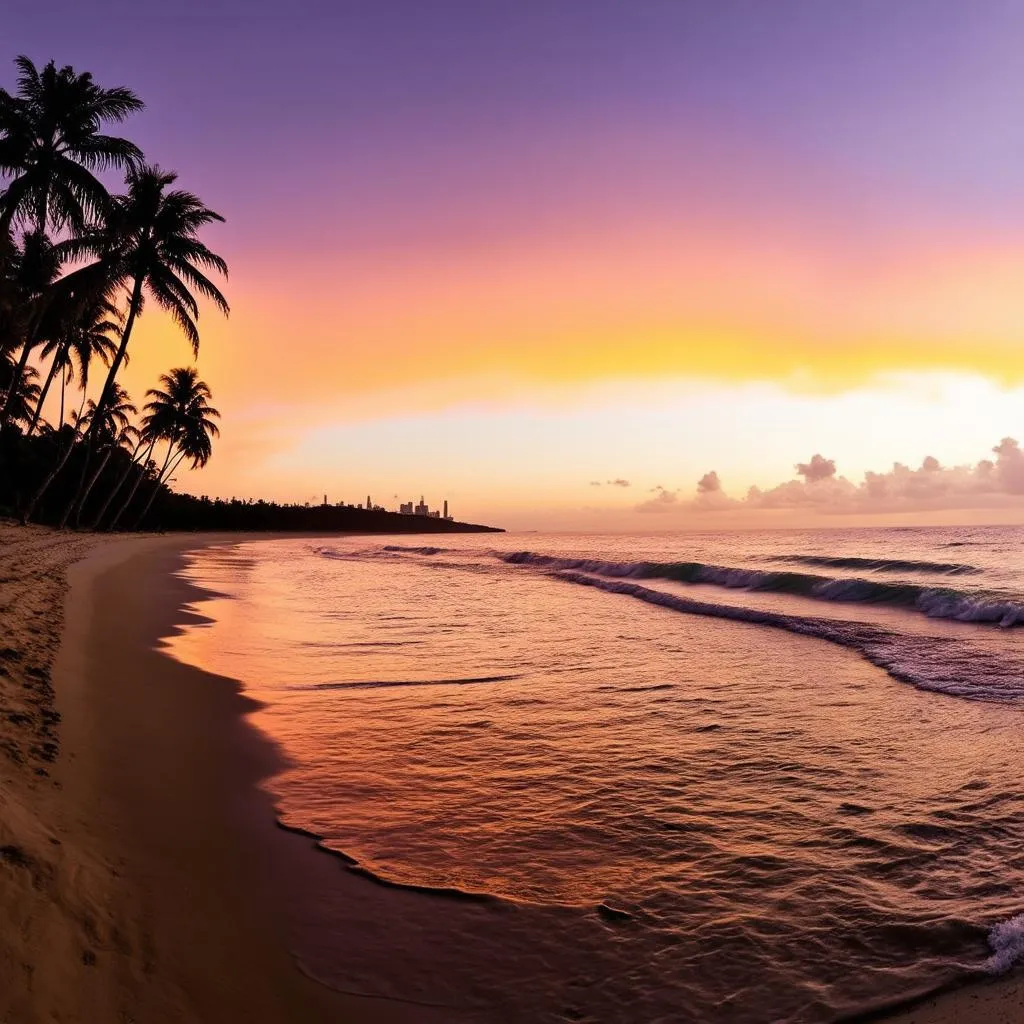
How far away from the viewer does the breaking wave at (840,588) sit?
54.3ft

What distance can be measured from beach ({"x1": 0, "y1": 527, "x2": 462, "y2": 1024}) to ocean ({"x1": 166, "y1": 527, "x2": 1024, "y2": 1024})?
268mm

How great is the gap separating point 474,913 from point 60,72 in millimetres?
27690

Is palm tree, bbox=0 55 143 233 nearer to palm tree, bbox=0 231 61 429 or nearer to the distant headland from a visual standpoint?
palm tree, bbox=0 231 61 429

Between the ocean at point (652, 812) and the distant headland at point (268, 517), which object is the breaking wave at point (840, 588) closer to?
the ocean at point (652, 812)

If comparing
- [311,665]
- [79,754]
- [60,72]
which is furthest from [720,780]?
[60,72]

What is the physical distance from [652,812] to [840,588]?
19.6 meters

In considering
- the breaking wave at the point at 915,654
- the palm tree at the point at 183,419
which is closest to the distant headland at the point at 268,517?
the palm tree at the point at 183,419

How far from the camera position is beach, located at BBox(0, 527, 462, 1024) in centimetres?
289

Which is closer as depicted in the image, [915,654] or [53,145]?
[915,654]

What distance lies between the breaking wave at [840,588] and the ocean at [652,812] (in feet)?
14.6

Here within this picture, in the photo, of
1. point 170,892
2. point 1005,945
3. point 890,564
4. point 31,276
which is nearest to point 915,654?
point 1005,945

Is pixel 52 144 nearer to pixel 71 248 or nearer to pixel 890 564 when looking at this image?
pixel 71 248

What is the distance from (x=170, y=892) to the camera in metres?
3.74

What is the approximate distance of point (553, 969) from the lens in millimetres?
3340
